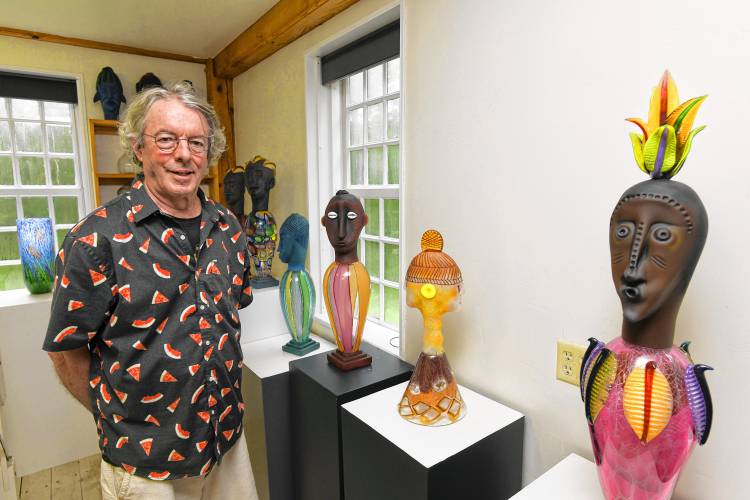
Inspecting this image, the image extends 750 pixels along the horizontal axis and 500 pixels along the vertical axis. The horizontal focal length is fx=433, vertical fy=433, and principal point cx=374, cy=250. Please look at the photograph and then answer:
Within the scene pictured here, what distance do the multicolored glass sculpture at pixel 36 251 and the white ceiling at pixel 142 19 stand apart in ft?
3.77

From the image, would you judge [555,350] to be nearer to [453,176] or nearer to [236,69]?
[453,176]

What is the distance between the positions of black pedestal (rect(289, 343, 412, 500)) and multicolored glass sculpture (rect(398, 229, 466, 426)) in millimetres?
298

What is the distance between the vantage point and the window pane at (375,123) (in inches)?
87.7

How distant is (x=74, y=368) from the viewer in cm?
117

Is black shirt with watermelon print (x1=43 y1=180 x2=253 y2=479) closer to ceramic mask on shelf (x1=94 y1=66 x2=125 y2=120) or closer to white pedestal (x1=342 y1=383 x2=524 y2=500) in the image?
white pedestal (x1=342 y1=383 x2=524 y2=500)

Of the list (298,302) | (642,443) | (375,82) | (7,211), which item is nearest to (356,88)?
(375,82)

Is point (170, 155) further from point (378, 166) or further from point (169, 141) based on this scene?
point (378, 166)

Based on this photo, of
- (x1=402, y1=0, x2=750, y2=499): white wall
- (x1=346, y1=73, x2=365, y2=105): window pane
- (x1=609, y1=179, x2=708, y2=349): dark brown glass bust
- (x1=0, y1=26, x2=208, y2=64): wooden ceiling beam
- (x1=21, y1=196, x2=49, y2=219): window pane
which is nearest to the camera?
(x1=609, y1=179, x2=708, y2=349): dark brown glass bust

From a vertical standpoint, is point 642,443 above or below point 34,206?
below

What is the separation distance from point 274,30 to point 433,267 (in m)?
1.81

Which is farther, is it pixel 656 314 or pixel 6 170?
pixel 6 170

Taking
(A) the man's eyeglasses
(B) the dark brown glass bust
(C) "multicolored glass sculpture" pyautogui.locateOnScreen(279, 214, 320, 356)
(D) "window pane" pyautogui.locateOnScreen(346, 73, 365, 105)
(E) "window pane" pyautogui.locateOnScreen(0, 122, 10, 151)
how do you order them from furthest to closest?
(E) "window pane" pyautogui.locateOnScreen(0, 122, 10, 151), (D) "window pane" pyautogui.locateOnScreen(346, 73, 365, 105), (C) "multicolored glass sculpture" pyautogui.locateOnScreen(279, 214, 320, 356), (A) the man's eyeglasses, (B) the dark brown glass bust

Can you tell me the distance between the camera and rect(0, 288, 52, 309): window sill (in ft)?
7.66

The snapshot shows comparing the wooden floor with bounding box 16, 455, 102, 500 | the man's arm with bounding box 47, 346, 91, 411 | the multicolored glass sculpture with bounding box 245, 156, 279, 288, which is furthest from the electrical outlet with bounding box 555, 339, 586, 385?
the wooden floor with bounding box 16, 455, 102, 500
